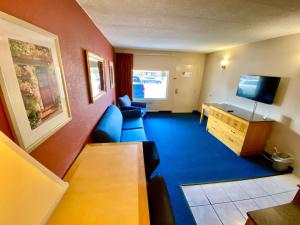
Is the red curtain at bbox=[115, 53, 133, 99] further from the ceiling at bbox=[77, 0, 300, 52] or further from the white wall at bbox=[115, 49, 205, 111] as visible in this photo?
the ceiling at bbox=[77, 0, 300, 52]

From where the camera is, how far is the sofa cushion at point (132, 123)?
2.98 m

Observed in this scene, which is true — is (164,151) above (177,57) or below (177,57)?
below

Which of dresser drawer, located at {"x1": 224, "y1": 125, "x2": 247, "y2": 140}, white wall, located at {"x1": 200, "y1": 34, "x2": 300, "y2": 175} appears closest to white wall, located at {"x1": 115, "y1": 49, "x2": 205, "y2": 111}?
white wall, located at {"x1": 200, "y1": 34, "x2": 300, "y2": 175}

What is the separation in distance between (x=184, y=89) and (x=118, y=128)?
368 centimetres

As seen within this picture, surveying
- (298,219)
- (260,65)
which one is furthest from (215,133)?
(298,219)

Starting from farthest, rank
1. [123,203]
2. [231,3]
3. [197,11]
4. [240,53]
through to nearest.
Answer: [240,53], [197,11], [231,3], [123,203]

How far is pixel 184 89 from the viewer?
5309mm

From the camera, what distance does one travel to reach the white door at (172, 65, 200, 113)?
509 centimetres

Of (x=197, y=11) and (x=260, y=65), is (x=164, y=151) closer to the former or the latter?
(x=197, y=11)

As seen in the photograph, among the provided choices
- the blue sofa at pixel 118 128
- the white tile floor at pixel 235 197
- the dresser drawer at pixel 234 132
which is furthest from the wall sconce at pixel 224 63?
the white tile floor at pixel 235 197

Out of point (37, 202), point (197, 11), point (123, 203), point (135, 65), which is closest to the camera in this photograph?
point (37, 202)

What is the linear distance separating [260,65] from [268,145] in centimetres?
169

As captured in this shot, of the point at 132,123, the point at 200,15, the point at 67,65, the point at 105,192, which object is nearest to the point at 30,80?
the point at 67,65

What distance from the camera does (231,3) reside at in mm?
1377
